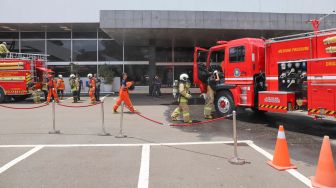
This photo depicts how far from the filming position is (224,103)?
40.1ft

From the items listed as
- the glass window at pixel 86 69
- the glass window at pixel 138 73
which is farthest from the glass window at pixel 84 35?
the glass window at pixel 138 73

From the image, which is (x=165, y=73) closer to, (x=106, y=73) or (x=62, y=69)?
(x=106, y=73)

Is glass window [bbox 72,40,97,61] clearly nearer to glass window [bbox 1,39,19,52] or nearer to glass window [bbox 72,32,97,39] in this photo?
glass window [bbox 72,32,97,39]

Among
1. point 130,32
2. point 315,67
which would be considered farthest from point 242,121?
point 130,32

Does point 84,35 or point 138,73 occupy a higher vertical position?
point 84,35

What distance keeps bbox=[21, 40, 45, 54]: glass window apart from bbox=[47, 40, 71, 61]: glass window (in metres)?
0.54

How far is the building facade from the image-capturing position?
18828 mm

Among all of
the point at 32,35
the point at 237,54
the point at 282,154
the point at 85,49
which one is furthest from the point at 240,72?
the point at 32,35

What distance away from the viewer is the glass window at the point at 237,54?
455 inches

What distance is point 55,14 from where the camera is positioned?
2536 cm

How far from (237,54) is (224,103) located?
1.72 meters

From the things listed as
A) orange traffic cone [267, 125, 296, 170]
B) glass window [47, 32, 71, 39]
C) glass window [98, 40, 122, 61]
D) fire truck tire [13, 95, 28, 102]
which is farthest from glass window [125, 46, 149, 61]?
orange traffic cone [267, 125, 296, 170]

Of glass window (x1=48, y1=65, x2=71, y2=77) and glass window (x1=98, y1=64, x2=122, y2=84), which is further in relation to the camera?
glass window (x1=48, y1=65, x2=71, y2=77)

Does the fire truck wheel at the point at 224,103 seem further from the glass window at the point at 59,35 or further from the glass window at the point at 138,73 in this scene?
the glass window at the point at 59,35
